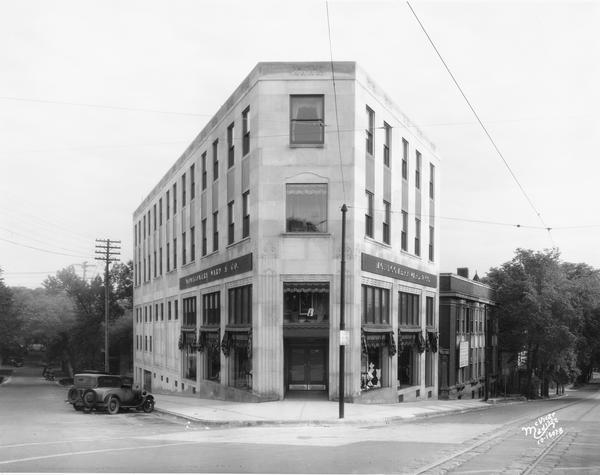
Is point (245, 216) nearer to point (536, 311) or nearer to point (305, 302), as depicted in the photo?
point (305, 302)

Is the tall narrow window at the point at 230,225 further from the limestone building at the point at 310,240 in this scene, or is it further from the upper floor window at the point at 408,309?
the upper floor window at the point at 408,309

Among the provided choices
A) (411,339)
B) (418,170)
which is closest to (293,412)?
(411,339)

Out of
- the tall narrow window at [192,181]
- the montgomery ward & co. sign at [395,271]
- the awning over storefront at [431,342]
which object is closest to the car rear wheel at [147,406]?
the montgomery ward & co. sign at [395,271]

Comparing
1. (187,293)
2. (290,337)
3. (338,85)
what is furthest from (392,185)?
(187,293)

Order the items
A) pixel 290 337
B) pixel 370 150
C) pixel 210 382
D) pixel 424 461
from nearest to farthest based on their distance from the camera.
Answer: pixel 424 461, pixel 290 337, pixel 370 150, pixel 210 382

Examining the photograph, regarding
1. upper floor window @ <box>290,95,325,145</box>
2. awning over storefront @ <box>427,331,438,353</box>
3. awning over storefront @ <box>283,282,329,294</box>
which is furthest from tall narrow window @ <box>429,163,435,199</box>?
awning over storefront @ <box>283,282,329,294</box>

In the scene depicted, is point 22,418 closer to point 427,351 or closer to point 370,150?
point 370,150

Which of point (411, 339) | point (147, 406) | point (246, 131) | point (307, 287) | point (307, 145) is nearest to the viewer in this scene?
point (147, 406)

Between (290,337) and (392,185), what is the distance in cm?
975

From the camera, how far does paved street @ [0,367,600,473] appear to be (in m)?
13.0

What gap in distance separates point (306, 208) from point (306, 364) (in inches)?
249

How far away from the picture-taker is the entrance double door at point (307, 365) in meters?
29.2

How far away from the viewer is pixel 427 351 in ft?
132

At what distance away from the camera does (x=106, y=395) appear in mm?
26984
